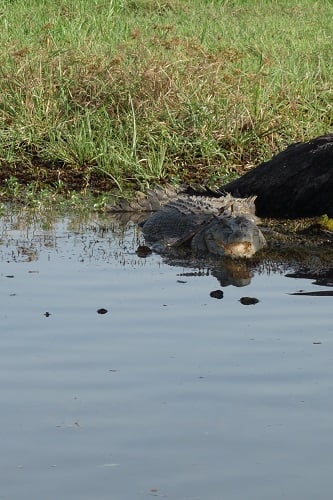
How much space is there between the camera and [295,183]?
1243 centimetres

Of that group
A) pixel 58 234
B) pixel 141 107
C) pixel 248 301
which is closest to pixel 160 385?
pixel 248 301

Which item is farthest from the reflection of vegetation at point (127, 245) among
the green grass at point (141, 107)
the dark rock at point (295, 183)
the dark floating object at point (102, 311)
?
the green grass at point (141, 107)

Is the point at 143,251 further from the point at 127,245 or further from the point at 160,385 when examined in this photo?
the point at 160,385

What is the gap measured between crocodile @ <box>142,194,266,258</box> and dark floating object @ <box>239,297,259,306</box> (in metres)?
1.76

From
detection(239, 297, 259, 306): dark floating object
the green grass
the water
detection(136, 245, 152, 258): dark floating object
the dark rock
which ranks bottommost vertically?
the water

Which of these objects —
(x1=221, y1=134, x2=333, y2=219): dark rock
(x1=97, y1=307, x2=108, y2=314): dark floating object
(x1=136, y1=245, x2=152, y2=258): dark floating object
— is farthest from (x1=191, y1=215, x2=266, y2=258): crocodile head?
A: (x1=97, y1=307, x2=108, y2=314): dark floating object

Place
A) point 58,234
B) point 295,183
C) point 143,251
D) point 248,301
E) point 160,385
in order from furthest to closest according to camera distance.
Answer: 1. point 295,183
2. point 58,234
3. point 143,251
4. point 248,301
5. point 160,385

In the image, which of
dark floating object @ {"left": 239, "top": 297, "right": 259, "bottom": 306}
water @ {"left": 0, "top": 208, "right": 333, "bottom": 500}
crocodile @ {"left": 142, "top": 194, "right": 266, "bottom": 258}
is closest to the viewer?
water @ {"left": 0, "top": 208, "right": 333, "bottom": 500}

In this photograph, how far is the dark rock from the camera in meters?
12.3

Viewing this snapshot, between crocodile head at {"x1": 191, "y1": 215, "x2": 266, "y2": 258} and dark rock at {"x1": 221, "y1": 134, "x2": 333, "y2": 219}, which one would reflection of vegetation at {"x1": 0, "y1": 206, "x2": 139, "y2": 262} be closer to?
A: crocodile head at {"x1": 191, "y1": 215, "x2": 266, "y2": 258}

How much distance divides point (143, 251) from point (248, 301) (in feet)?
7.58

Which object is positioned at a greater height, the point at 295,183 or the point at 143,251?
the point at 295,183

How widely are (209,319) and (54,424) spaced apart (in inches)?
92.0

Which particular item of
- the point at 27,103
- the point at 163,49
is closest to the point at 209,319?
the point at 27,103
